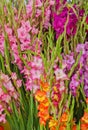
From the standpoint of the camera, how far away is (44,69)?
5.27 ft

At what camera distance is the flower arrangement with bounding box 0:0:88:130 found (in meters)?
1.56

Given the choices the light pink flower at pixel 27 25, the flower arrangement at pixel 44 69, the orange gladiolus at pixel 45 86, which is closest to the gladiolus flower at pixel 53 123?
the flower arrangement at pixel 44 69

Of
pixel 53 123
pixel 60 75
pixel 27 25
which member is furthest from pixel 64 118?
pixel 27 25

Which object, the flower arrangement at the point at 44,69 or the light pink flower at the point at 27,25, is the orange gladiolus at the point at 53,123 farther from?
the light pink flower at the point at 27,25

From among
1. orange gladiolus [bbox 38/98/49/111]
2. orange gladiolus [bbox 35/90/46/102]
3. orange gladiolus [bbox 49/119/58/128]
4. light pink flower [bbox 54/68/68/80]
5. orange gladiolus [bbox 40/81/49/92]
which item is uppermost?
light pink flower [bbox 54/68/68/80]

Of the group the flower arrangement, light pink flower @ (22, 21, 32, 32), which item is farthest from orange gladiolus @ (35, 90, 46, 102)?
light pink flower @ (22, 21, 32, 32)

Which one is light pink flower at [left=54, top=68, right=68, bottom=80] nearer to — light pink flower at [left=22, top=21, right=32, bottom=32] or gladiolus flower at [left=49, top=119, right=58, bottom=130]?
gladiolus flower at [left=49, top=119, right=58, bottom=130]

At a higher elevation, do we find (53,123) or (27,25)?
(27,25)

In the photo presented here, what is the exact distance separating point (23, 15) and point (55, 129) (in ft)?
1.91

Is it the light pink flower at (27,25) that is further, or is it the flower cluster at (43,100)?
the light pink flower at (27,25)

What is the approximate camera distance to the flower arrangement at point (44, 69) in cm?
156

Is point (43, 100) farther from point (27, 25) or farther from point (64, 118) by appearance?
point (27, 25)

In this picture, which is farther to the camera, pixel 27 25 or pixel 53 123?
pixel 27 25

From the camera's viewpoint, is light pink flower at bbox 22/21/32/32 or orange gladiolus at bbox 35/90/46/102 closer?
orange gladiolus at bbox 35/90/46/102
